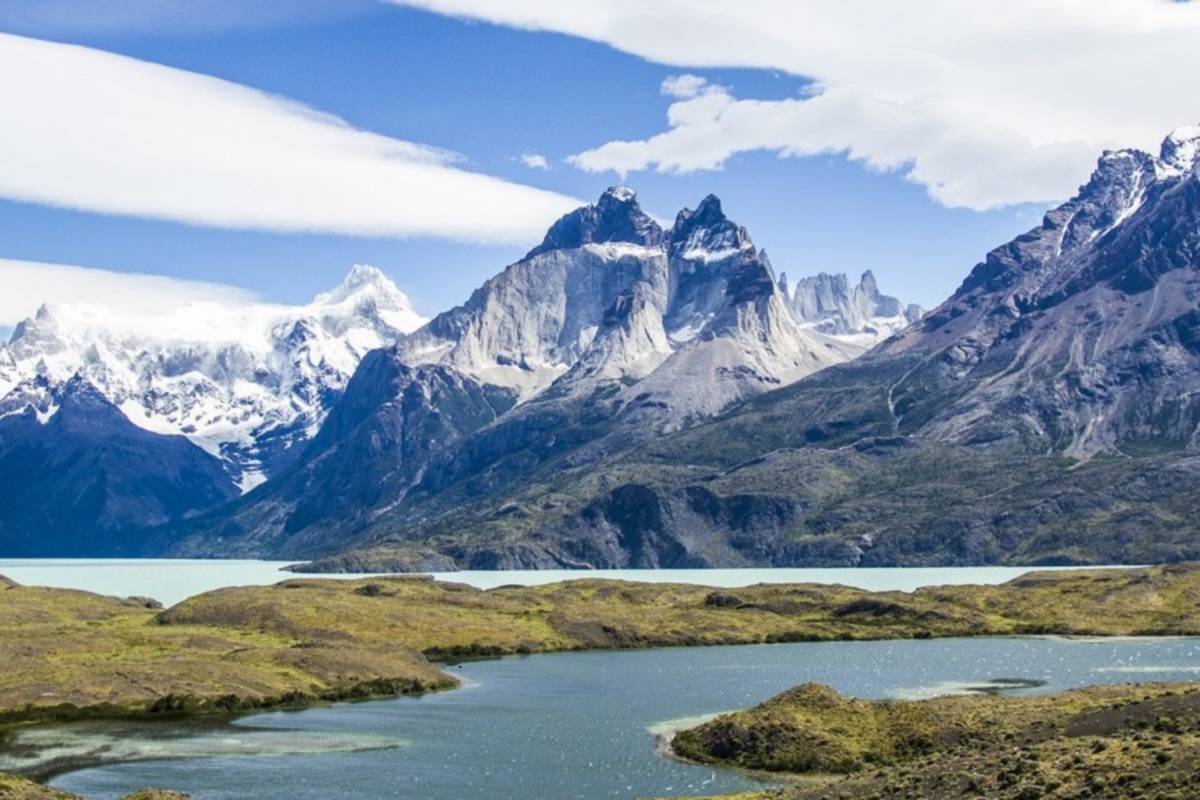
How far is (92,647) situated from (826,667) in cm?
9737

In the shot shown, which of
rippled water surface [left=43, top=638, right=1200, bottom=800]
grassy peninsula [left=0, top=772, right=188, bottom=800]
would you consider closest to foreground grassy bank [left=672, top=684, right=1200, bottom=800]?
rippled water surface [left=43, top=638, right=1200, bottom=800]

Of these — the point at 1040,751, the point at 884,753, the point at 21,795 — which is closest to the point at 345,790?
the point at 21,795

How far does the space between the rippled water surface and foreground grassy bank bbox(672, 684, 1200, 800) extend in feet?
22.2

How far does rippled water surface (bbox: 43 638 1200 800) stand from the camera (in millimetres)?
111875

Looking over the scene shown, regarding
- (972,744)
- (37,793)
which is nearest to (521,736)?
(972,744)

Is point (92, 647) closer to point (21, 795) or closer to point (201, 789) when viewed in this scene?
point (201, 789)

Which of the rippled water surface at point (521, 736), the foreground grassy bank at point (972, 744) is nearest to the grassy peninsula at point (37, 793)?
the rippled water surface at point (521, 736)

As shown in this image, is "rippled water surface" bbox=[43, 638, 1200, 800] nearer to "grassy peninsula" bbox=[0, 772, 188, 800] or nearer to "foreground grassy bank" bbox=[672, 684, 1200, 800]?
"foreground grassy bank" bbox=[672, 684, 1200, 800]

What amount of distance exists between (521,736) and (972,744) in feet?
148

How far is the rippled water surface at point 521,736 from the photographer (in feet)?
367

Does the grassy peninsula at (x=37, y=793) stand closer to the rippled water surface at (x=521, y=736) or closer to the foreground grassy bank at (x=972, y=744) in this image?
the rippled water surface at (x=521, y=736)

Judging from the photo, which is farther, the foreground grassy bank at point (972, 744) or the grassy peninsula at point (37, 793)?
the grassy peninsula at point (37, 793)

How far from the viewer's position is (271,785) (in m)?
113

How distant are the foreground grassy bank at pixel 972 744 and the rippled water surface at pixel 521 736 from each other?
6.78 metres
